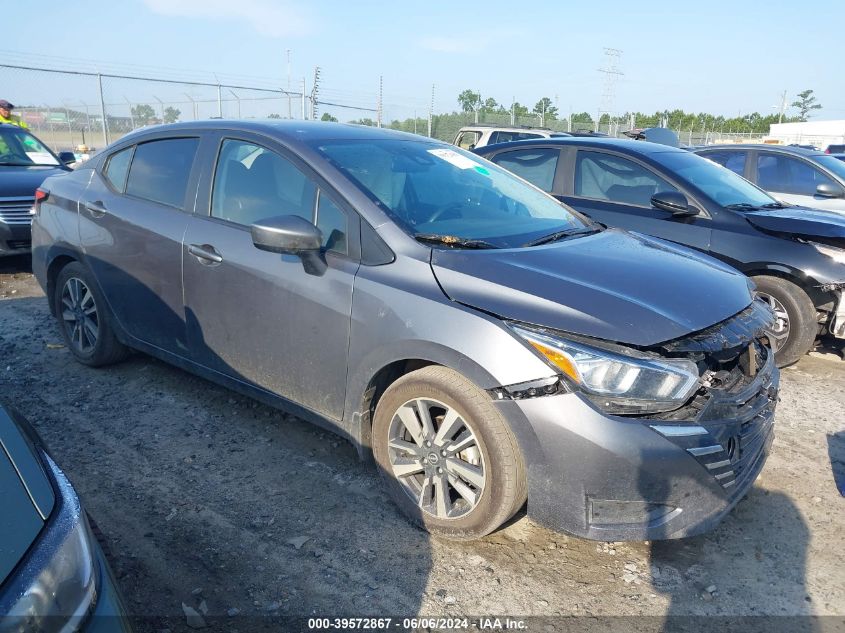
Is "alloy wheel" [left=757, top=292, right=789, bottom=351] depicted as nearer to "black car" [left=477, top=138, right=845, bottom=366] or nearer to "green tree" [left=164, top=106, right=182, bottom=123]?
"black car" [left=477, top=138, right=845, bottom=366]

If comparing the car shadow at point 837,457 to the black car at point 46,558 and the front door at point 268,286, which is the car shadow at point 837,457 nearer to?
the front door at point 268,286

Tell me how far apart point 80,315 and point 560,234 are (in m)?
3.24

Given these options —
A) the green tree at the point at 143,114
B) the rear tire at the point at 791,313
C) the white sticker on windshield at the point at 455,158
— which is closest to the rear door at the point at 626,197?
the rear tire at the point at 791,313

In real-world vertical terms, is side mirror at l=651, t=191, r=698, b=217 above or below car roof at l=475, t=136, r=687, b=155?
below

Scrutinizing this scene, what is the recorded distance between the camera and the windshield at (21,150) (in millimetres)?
8047

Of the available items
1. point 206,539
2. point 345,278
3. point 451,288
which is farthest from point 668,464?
point 206,539

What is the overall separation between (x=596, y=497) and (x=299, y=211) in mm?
1867

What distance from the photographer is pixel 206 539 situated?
278cm

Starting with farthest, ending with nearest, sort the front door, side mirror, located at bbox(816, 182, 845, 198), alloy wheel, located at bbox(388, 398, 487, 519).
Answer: side mirror, located at bbox(816, 182, 845, 198)
the front door
alloy wheel, located at bbox(388, 398, 487, 519)

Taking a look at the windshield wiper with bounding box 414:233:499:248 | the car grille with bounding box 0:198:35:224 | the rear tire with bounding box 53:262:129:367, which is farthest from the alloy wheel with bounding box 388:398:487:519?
the car grille with bounding box 0:198:35:224

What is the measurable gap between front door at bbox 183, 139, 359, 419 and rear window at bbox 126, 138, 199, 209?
0.26 meters

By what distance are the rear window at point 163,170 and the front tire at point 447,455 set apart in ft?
6.10

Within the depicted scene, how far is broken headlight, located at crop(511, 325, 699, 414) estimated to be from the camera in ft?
7.68

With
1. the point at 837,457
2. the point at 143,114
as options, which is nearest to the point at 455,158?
the point at 837,457
